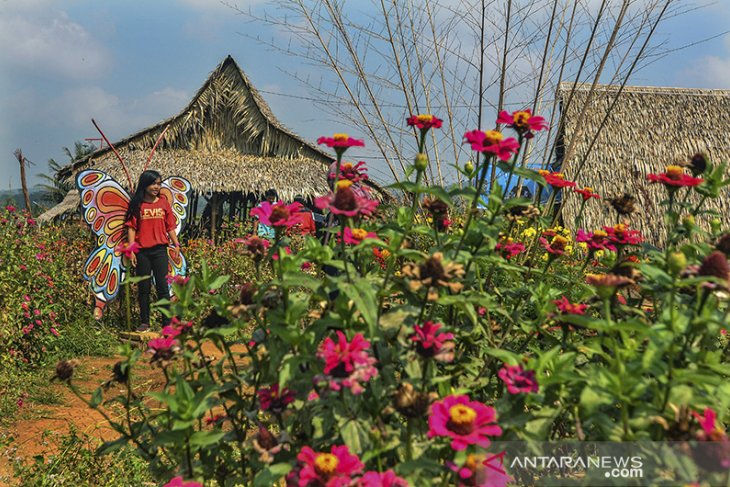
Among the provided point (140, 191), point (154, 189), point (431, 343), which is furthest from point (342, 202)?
point (140, 191)

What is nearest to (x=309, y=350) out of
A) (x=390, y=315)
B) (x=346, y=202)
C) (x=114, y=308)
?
(x=390, y=315)

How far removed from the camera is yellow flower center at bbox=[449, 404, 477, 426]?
988mm

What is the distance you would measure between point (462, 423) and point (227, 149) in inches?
483

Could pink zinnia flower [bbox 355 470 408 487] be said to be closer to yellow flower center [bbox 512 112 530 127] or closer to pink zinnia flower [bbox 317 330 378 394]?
pink zinnia flower [bbox 317 330 378 394]

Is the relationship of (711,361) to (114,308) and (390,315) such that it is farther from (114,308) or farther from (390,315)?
(114,308)

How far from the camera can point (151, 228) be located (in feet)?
17.9

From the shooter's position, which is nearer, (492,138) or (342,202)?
(342,202)

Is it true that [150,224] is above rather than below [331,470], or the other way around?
above

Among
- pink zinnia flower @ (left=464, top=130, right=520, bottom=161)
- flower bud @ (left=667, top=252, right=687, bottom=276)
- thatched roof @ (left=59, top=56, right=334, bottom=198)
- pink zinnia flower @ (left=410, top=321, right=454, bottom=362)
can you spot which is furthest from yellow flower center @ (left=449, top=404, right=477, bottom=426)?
thatched roof @ (left=59, top=56, right=334, bottom=198)

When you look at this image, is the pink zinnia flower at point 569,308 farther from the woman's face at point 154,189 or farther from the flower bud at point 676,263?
the woman's face at point 154,189

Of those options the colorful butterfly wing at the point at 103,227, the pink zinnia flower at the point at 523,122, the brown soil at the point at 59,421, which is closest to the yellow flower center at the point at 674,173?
the pink zinnia flower at the point at 523,122

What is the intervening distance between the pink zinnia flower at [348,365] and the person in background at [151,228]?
477cm

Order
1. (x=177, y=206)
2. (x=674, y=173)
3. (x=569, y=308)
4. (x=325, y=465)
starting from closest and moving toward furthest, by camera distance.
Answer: (x=325, y=465) < (x=569, y=308) < (x=674, y=173) < (x=177, y=206)

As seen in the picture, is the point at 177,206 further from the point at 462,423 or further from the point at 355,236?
the point at 462,423
